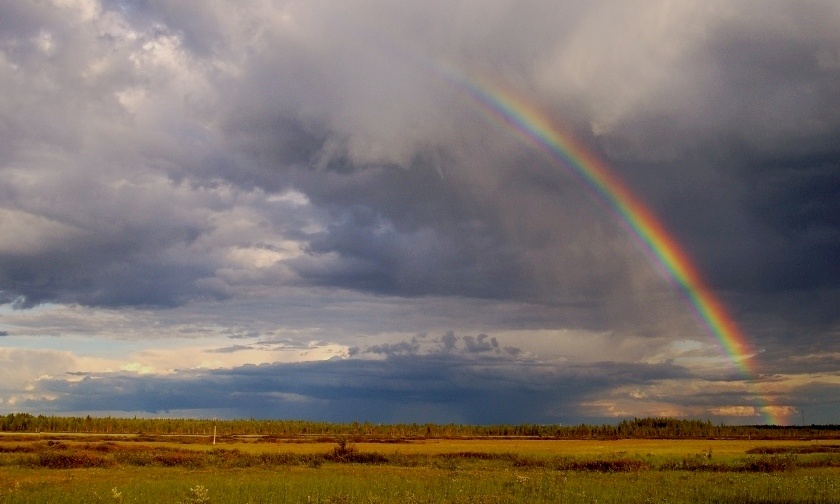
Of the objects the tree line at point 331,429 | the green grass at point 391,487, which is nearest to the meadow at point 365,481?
the green grass at point 391,487

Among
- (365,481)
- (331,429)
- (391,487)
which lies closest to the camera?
(391,487)

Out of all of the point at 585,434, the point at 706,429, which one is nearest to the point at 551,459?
the point at 585,434

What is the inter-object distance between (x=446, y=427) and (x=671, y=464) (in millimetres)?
123477

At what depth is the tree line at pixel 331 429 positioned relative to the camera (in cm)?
13850

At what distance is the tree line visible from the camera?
13850cm

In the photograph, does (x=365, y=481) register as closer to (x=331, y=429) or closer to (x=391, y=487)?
(x=391, y=487)

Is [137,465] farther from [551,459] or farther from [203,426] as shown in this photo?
[203,426]

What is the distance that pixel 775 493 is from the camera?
109 feet

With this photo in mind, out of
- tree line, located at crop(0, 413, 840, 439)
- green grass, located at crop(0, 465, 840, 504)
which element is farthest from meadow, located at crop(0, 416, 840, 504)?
tree line, located at crop(0, 413, 840, 439)

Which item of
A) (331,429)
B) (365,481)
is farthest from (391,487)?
(331,429)

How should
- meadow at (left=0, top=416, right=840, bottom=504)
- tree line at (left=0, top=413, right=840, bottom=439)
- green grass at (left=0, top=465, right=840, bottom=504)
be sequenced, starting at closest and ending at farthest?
green grass at (left=0, top=465, right=840, bottom=504)
meadow at (left=0, top=416, right=840, bottom=504)
tree line at (left=0, top=413, right=840, bottom=439)

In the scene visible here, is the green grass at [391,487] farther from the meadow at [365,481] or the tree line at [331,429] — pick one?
the tree line at [331,429]

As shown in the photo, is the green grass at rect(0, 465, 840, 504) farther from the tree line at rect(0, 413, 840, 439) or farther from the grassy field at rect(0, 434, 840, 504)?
the tree line at rect(0, 413, 840, 439)

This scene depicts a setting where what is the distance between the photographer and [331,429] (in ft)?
551
